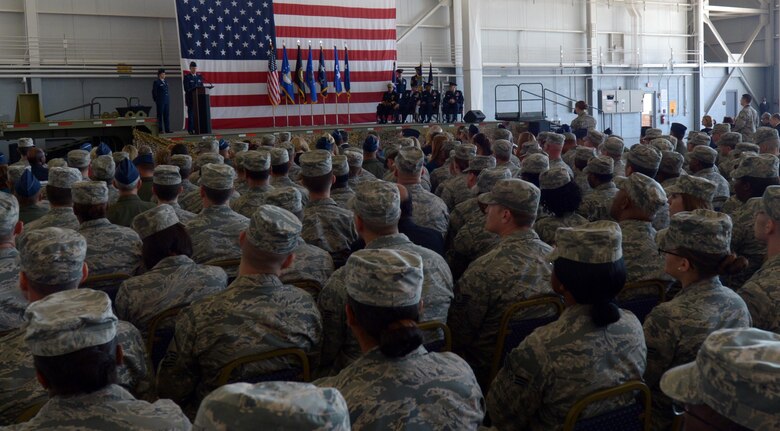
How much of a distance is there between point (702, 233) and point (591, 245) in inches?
22.3

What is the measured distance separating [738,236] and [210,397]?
3975 millimetres

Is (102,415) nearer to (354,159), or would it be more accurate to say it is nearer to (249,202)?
(249,202)

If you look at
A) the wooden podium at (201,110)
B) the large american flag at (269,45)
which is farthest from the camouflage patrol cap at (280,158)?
the large american flag at (269,45)

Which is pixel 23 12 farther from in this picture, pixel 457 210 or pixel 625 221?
pixel 625 221

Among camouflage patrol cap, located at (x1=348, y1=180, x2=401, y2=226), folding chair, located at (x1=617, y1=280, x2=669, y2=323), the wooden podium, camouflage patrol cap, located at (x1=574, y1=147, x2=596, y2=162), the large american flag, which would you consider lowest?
folding chair, located at (x1=617, y1=280, x2=669, y2=323)

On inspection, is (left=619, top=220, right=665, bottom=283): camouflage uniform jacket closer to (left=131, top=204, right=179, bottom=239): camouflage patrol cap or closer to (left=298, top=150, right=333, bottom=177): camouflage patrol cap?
(left=298, top=150, right=333, bottom=177): camouflage patrol cap

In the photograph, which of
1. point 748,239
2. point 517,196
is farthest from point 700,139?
Result: point 517,196

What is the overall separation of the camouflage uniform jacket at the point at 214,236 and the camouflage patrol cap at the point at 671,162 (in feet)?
11.2

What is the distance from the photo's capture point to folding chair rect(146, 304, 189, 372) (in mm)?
3041

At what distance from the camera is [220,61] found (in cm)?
1575

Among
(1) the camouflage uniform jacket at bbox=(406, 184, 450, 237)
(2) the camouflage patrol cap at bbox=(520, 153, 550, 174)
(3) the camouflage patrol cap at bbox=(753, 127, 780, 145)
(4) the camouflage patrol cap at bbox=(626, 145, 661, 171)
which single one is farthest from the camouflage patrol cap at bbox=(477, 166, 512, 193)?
(3) the camouflage patrol cap at bbox=(753, 127, 780, 145)

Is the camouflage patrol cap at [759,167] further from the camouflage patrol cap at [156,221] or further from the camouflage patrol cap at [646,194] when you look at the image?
the camouflage patrol cap at [156,221]

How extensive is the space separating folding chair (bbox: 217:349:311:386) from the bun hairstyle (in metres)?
0.52

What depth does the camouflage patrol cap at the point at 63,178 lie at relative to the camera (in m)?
4.86
